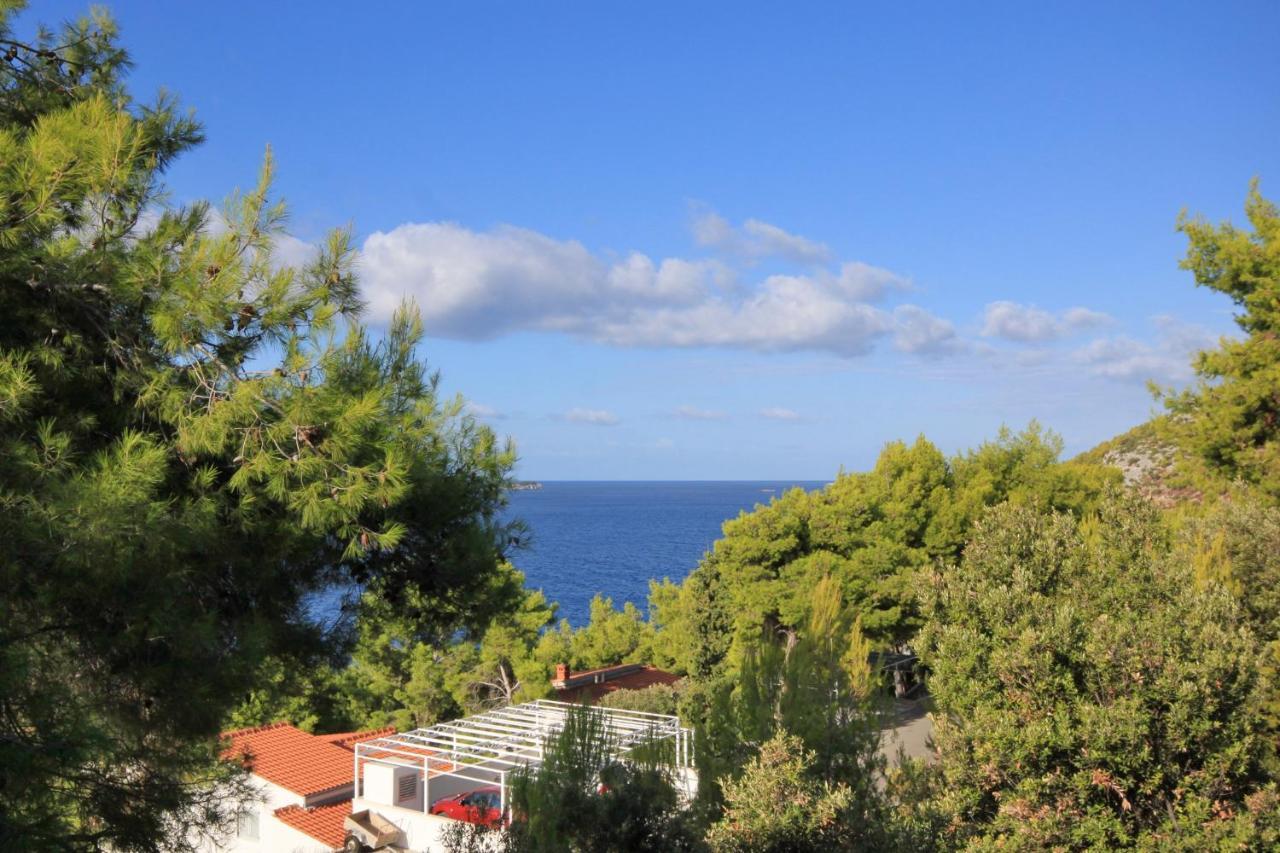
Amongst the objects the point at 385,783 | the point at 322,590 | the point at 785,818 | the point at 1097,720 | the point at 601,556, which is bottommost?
the point at 601,556

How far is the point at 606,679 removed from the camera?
3080 cm

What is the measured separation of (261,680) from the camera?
5.79 meters

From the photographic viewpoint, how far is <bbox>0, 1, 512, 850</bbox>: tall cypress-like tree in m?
4.60

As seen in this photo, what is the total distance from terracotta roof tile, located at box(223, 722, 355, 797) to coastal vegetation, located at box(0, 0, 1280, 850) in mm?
12581

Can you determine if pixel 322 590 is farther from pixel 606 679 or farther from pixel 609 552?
pixel 609 552

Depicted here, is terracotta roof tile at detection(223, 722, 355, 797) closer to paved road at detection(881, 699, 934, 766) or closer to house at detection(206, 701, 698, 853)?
house at detection(206, 701, 698, 853)

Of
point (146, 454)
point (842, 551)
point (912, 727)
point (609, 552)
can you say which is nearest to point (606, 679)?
point (842, 551)

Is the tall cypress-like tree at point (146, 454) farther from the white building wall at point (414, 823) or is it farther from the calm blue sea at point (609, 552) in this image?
the white building wall at point (414, 823)

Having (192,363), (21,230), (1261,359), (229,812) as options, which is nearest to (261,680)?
(229,812)

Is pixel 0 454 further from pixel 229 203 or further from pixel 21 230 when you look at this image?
pixel 229 203

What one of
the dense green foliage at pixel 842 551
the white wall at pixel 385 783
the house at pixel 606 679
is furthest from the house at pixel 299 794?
the dense green foliage at pixel 842 551

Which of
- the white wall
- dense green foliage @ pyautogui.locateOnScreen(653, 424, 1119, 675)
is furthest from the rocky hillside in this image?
the white wall

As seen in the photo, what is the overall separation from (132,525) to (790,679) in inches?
202

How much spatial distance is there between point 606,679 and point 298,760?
41.9 feet
